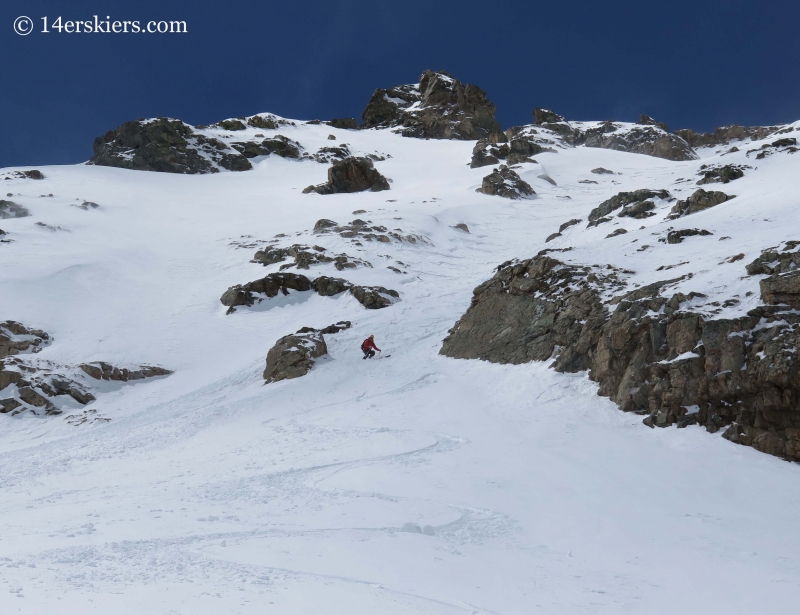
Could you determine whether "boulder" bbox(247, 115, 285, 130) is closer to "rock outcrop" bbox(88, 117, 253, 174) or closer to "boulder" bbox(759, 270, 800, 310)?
"rock outcrop" bbox(88, 117, 253, 174)

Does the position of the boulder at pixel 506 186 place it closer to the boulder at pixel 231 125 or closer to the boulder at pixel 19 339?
the boulder at pixel 19 339

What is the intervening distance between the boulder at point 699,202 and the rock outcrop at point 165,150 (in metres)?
64.8

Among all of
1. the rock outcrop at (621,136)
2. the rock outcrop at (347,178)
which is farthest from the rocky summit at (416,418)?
the rock outcrop at (621,136)

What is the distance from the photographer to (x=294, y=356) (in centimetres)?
2225

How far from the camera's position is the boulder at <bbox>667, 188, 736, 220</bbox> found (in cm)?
3023

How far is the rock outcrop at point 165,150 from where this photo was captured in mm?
81188

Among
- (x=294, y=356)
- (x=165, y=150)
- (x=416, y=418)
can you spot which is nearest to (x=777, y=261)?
(x=416, y=418)

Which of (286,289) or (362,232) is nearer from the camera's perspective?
(286,289)

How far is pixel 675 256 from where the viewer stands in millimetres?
20156

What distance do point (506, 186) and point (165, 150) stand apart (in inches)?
1984

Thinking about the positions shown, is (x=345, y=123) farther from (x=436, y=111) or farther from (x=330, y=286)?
(x=330, y=286)

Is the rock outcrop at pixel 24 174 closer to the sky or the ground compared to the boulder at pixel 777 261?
closer to the sky

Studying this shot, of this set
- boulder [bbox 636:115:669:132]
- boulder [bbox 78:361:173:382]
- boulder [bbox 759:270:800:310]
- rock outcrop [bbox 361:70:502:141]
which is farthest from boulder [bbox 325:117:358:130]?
boulder [bbox 759:270:800:310]

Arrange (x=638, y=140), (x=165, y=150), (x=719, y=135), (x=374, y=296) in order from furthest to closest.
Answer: (x=719, y=135) → (x=638, y=140) → (x=165, y=150) → (x=374, y=296)
